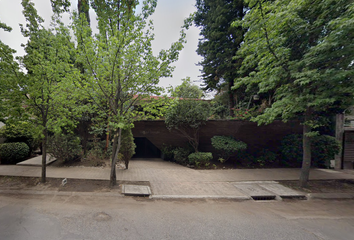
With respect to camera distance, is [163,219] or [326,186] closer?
[163,219]

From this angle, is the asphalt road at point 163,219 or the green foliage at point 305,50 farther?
the green foliage at point 305,50

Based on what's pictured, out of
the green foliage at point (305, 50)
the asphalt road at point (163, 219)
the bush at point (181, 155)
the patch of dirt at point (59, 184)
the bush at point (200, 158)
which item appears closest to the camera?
the asphalt road at point (163, 219)

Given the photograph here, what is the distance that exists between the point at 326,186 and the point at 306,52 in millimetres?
4999

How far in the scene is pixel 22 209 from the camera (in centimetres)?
409

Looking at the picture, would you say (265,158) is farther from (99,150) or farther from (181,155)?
(99,150)

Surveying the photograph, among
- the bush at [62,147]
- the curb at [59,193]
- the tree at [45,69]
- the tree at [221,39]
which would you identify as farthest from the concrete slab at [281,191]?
the bush at [62,147]

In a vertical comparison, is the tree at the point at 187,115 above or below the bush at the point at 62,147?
above

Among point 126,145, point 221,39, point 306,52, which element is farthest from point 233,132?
point 221,39

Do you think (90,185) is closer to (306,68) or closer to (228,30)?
(306,68)

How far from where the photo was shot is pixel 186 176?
23.9 feet

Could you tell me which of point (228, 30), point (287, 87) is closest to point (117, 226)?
point (287, 87)

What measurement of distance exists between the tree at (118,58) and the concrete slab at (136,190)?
542 mm

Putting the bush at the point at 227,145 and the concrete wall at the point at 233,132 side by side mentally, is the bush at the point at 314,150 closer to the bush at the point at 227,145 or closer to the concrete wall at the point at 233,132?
the concrete wall at the point at 233,132

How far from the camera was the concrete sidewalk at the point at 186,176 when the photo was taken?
561cm
